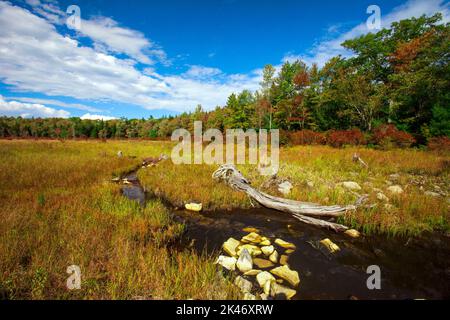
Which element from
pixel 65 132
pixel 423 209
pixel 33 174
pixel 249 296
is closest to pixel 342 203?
pixel 423 209

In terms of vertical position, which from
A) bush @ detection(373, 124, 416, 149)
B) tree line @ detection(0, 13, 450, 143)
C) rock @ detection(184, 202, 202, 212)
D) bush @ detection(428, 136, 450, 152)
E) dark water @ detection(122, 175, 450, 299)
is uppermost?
tree line @ detection(0, 13, 450, 143)

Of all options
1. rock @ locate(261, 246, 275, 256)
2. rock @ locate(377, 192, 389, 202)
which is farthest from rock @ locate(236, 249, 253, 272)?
rock @ locate(377, 192, 389, 202)

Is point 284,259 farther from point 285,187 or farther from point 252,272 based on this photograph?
point 285,187

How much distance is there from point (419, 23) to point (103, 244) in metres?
36.3

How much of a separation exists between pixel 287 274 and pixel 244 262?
77 centimetres

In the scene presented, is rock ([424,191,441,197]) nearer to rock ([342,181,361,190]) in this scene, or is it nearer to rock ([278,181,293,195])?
rock ([342,181,361,190])

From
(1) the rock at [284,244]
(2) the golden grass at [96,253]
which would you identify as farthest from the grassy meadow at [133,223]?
(1) the rock at [284,244]

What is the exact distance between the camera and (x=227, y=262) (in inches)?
138

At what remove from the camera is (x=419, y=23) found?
865 inches

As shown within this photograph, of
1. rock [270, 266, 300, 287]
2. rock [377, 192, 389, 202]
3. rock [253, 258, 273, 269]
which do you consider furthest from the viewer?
rock [377, 192, 389, 202]

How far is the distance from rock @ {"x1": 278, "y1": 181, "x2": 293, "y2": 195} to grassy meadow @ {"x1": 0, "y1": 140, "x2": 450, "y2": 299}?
1.07 feet

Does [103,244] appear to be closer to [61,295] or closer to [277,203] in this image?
[61,295]

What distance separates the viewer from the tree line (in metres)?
17.2
